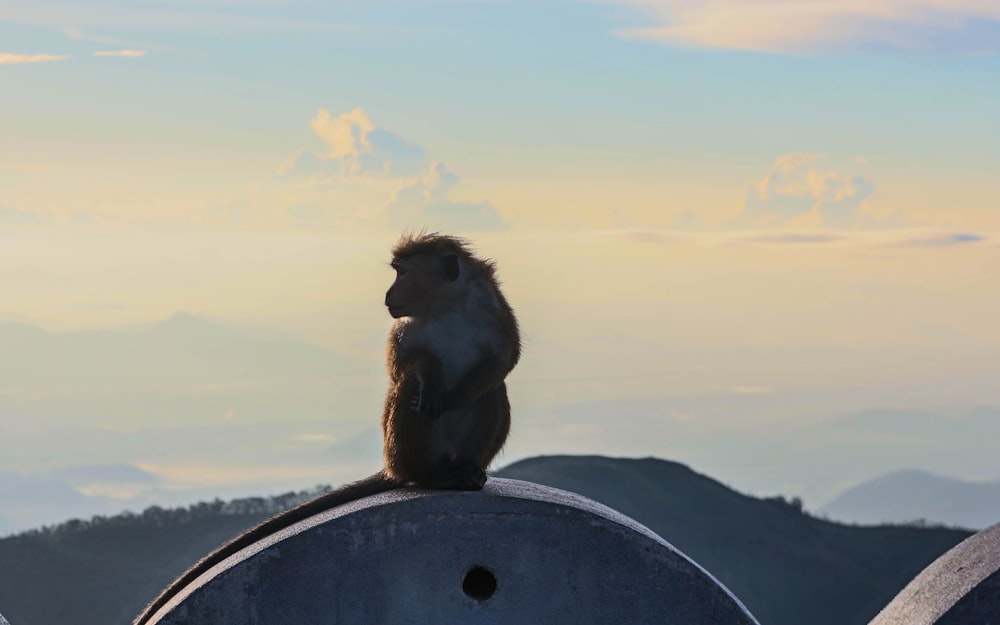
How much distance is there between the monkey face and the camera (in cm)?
677

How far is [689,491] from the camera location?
2259 centimetres

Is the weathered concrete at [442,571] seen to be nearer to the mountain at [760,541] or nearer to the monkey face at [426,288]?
the monkey face at [426,288]

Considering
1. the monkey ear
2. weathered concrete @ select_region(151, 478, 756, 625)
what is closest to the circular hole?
weathered concrete @ select_region(151, 478, 756, 625)

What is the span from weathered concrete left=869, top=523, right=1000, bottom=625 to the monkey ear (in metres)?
2.83

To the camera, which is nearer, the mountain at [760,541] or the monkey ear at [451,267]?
the monkey ear at [451,267]

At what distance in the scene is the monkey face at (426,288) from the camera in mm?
6770

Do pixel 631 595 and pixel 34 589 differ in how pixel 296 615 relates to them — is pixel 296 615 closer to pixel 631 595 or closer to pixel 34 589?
pixel 631 595

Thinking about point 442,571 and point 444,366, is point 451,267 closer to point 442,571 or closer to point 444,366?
point 444,366

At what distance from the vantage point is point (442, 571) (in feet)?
21.4

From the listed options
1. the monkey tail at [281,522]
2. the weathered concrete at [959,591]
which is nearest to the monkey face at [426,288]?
the monkey tail at [281,522]

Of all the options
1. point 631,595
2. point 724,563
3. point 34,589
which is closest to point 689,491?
point 724,563

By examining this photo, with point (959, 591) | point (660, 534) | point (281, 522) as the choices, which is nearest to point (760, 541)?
point (660, 534)

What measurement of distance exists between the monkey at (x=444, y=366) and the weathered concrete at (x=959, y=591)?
2.31 metres

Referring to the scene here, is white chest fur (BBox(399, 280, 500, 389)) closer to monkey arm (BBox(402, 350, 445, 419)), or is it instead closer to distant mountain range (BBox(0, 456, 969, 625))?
monkey arm (BBox(402, 350, 445, 419))
